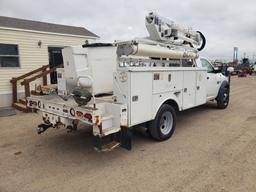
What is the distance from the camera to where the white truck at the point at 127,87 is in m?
4.00

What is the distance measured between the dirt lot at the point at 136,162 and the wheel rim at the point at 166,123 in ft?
0.83

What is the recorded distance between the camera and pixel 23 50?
10484 millimetres

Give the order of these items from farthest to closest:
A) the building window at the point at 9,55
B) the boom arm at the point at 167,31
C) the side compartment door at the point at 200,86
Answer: the building window at the point at 9,55 → the side compartment door at the point at 200,86 → the boom arm at the point at 167,31

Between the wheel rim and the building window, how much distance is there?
8013mm

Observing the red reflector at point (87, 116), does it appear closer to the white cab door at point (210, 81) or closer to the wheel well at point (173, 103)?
the wheel well at point (173, 103)

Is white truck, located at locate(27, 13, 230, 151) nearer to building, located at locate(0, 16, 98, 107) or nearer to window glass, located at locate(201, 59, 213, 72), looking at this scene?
window glass, located at locate(201, 59, 213, 72)

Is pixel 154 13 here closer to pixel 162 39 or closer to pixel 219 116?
pixel 162 39

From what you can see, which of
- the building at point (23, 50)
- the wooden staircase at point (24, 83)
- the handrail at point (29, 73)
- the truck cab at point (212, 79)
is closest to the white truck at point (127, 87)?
the truck cab at point (212, 79)

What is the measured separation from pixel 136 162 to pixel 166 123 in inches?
59.0

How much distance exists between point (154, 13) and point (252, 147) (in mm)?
3616

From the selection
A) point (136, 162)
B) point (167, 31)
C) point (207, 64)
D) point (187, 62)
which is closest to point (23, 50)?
point (167, 31)

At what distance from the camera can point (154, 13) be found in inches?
213

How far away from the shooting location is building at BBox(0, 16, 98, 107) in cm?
995

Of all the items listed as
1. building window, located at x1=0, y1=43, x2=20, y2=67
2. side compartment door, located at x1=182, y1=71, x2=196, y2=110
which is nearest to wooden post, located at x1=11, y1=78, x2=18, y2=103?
building window, located at x1=0, y1=43, x2=20, y2=67
